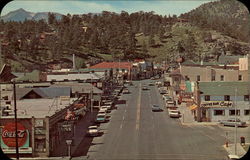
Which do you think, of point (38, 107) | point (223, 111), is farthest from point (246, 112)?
point (38, 107)

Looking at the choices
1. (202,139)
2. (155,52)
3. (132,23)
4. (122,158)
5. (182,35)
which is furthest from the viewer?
(132,23)

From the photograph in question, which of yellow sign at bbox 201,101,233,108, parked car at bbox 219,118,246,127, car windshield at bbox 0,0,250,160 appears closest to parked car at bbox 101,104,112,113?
car windshield at bbox 0,0,250,160

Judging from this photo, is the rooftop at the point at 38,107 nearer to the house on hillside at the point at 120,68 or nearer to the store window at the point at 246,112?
the store window at the point at 246,112

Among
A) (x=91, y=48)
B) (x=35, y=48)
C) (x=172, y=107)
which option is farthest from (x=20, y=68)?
(x=172, y=107)

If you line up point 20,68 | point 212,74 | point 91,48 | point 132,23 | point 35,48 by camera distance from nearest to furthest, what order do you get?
1. point 212,74
2. point 20,68
3. point 35,48
4. point 91,48
5. point 132,23

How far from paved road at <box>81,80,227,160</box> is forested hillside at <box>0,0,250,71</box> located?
56.1m

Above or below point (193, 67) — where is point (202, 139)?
below

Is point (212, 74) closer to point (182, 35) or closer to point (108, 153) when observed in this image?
point (108, 153)

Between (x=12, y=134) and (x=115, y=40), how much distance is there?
9787cm

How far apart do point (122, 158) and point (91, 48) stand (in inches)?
3702

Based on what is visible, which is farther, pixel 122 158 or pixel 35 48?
pixel 35 48

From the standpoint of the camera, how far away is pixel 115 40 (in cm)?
12088

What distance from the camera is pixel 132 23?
163 m

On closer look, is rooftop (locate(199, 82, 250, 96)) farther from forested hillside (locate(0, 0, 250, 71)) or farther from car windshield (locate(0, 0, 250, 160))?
forested hillside (locate(0, 0, 250, 71))
